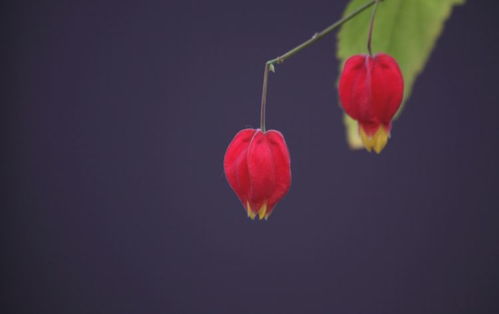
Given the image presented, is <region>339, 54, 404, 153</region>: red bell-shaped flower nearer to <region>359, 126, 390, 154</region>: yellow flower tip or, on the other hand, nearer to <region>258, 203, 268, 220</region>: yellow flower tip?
<region>359, 126, 390, 154</region>: yellow flower tip

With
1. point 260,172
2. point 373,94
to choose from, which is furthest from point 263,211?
point 373,94

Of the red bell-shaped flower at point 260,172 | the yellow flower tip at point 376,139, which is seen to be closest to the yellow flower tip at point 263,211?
the red bell-shaped flower at point 260,172

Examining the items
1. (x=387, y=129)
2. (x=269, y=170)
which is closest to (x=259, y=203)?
(x=269, y=170)

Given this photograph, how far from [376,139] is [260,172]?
122mm

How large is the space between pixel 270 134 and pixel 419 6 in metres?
0.20

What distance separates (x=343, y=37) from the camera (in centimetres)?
51

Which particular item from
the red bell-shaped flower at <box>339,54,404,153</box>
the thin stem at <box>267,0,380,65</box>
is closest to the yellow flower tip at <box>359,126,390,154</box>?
the red bell-shaped flower at <box>339,54,404,153</box>

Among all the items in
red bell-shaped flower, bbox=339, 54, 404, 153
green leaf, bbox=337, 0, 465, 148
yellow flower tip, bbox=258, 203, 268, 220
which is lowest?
yellow flower tip, bbox=258, 203, 268, 220

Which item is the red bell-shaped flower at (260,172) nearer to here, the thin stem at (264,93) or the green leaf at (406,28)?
the thin stem at (264,93)

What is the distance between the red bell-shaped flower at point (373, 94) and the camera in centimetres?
49

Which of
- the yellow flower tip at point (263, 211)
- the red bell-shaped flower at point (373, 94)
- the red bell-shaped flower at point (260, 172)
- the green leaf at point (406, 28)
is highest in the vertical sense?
the green leaf at point (406, 28)

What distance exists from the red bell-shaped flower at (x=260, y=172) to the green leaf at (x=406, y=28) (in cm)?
13

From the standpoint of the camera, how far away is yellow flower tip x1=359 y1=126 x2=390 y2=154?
0.49 m

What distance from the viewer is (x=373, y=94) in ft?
1.64
